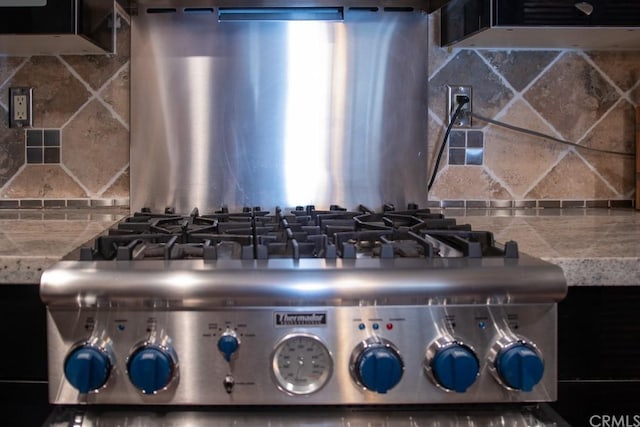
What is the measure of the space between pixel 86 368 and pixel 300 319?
0.28m

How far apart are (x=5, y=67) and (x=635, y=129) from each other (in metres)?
1.61

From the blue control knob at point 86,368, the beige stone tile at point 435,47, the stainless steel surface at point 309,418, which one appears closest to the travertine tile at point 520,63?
the beige stone tile at point 435,47

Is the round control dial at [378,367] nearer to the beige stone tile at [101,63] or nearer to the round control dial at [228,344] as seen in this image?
the round control dial at [228,344]

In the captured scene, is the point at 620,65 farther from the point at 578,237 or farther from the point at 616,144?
the point at 578,237

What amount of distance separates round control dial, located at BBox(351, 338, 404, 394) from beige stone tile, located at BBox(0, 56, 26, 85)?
1.26 m

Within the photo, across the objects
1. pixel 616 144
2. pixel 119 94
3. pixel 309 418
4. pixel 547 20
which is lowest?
pixel 309 418

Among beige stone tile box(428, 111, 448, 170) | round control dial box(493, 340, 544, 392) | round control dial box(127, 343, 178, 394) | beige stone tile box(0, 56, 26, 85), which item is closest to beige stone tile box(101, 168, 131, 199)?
beige stone tile box(0, 56, 26, 85)

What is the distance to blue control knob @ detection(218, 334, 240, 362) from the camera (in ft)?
2.86

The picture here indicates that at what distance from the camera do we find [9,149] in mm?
1668

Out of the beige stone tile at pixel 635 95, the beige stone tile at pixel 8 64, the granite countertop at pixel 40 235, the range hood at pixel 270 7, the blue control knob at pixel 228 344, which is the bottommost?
the blue control knob at pixel 228 344

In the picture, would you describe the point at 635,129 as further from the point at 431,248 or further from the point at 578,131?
the point at 431,248

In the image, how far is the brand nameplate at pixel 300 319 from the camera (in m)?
0.88

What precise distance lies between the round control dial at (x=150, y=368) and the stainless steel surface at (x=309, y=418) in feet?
0.23

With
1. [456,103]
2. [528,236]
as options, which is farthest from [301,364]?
[456,103]
